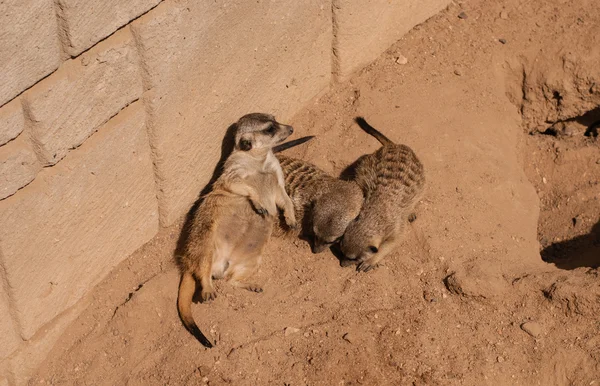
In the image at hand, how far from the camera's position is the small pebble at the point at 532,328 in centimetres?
313

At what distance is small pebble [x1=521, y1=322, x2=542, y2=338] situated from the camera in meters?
3.13

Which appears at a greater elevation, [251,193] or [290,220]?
[251,193]

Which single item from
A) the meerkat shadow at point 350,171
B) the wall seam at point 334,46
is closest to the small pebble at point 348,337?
the meerkat shadow at point 350,171

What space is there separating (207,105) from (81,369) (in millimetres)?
1249

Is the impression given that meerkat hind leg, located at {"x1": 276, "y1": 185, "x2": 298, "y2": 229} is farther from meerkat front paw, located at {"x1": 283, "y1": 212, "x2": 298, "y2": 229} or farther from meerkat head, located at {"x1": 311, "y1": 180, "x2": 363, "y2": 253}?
meerkat head, located at {"x1": 311, "y1": 180, "x2": 363, "y2": 253}

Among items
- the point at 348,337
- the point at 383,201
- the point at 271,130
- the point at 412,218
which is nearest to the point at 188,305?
the point at 348,337

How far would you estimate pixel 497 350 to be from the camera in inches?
122

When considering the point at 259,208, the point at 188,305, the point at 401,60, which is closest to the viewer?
the point at 188,305

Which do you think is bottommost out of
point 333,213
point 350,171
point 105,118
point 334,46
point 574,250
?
point 574,250

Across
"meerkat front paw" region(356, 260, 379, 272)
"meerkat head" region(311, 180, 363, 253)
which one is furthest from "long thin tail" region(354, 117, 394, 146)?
"meerkat front paw" region(356, 260, 379, 272)

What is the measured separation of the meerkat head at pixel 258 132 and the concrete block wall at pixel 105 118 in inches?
4.5

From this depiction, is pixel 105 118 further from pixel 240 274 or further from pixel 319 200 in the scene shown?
pixel 319 200

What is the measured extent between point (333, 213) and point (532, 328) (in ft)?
3.33

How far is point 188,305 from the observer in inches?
128
